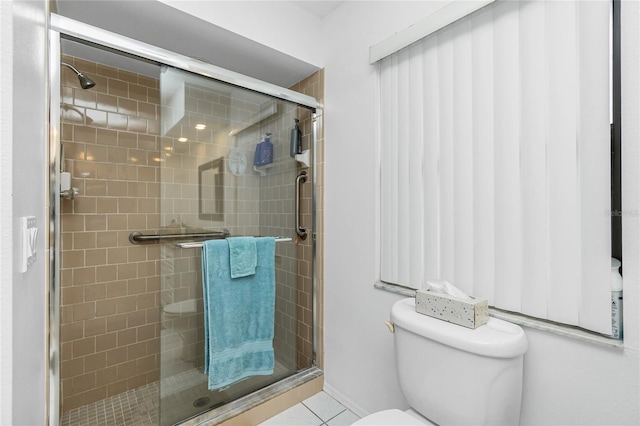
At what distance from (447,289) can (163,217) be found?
1.26m

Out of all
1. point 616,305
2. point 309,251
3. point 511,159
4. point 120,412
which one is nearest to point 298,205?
point 309,251

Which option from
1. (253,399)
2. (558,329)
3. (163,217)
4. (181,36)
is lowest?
(253,399)

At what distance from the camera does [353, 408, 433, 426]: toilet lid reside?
0.98 meters

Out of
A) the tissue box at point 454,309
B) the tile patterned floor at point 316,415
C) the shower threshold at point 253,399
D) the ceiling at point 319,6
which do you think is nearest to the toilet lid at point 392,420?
the tissue box at point 454,309

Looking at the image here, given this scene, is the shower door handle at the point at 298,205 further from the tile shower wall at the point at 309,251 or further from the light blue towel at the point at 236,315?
the light blue towel at the point at 236,315

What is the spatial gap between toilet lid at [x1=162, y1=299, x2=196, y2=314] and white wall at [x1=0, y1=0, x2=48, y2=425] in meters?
0.44

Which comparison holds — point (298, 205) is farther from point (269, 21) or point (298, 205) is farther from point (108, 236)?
point (108, 236)

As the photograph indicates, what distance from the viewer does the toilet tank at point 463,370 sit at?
→ 2.90 feet

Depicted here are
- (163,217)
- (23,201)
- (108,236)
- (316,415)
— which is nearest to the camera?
(23,201)

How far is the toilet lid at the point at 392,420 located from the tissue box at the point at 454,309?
36cm

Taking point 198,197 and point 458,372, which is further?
point 198,197

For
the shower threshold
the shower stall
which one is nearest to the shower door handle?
the shower stall

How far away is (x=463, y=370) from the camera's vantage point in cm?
92

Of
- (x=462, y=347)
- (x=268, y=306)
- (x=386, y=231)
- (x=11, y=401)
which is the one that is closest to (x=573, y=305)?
(x=462, y=347)
